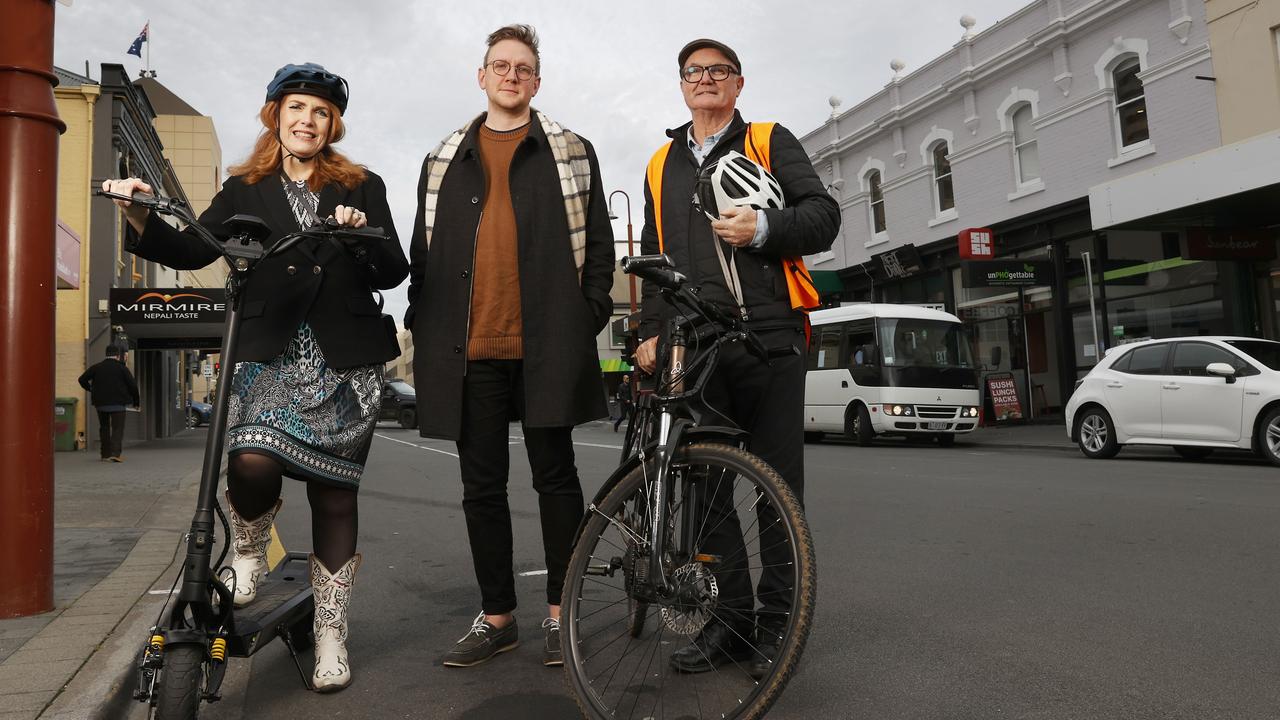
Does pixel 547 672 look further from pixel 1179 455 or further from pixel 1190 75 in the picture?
pixel 1190 75

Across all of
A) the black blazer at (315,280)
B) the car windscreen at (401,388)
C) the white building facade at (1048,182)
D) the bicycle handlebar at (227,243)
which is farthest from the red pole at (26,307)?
the car windscreen at (401,388)

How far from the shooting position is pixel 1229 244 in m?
15.2

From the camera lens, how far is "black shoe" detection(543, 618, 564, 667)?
335cm

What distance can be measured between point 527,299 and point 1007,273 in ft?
55.8

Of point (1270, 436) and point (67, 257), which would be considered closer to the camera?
point (1270, 436)

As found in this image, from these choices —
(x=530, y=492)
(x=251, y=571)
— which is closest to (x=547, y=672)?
(x=251, y=571)

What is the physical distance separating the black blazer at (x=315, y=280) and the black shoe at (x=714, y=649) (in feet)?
4.49

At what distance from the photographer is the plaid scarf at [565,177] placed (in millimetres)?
3578

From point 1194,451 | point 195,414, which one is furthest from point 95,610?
point 195,414

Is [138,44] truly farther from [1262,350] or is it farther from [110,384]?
[1262,350]

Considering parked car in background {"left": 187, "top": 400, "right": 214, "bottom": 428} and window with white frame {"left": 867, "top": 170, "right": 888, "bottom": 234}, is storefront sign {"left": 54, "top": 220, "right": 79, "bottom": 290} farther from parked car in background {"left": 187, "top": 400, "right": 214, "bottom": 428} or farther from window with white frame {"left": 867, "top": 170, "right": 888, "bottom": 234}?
parked car in background {"left": 187, "top": 400, "right": 214, "bottom": 428}

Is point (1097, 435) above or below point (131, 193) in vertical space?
below

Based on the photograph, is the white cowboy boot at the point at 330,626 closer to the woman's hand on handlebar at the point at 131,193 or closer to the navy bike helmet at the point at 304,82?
the woman's hand on handlebar at the point at 131,193

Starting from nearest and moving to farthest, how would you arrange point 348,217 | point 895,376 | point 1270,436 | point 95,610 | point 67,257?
point 348,217
point 95,610
point 1270,436
point 67,257
point 895,376
